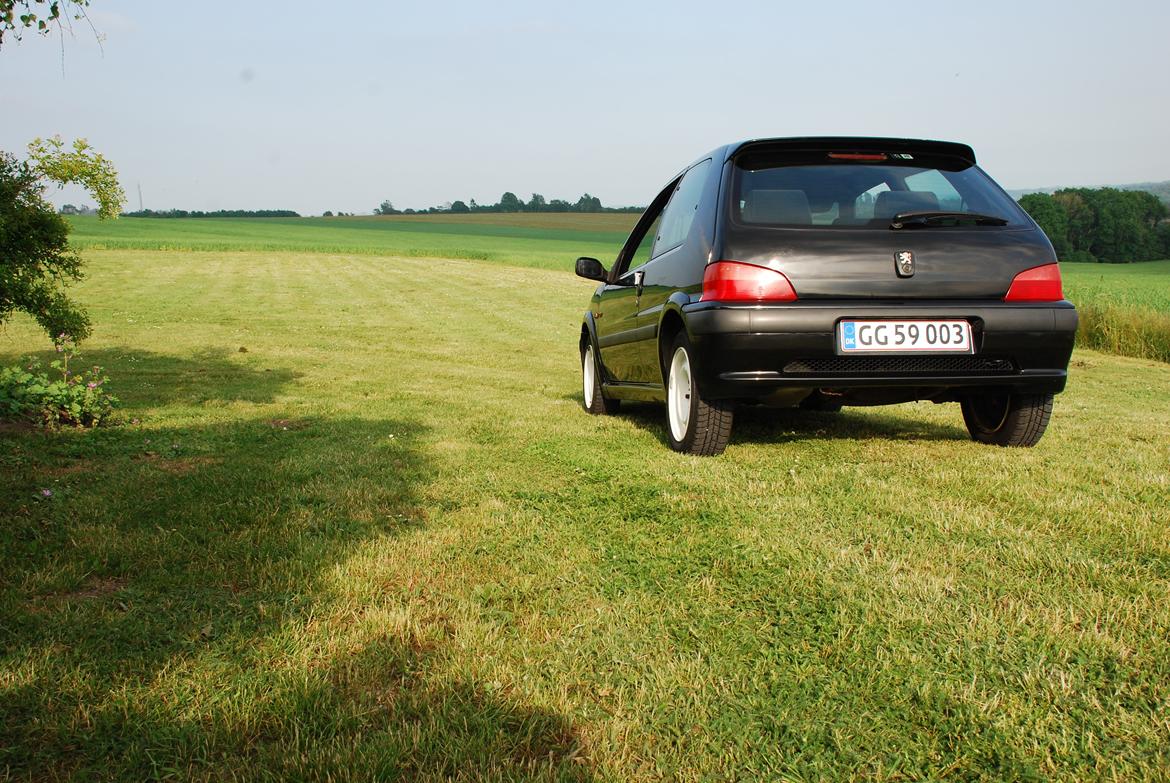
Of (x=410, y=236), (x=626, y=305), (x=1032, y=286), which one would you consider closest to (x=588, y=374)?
(x=626, y=305)

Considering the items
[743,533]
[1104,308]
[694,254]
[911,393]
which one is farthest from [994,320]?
[1104,308]

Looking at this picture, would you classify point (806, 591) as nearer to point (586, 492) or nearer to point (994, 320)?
point (586, 492)

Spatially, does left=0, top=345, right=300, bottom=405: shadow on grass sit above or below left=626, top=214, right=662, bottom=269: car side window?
below

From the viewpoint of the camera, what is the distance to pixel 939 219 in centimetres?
458

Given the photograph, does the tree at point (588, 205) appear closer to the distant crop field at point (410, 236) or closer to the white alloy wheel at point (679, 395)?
the distant crop field at point (410, 236)

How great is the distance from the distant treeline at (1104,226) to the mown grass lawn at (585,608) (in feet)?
242

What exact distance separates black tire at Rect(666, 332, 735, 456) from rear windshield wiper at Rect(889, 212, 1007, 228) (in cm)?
130

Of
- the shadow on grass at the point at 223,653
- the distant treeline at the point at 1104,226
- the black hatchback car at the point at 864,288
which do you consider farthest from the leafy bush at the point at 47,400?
the distant treeline at the point at 1104,226

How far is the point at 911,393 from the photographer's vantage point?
479 centimetres

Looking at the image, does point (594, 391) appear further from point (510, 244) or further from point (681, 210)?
point (510, 244)

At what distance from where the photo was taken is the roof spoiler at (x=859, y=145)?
487 cm

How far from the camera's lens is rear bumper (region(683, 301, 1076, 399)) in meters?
4.38

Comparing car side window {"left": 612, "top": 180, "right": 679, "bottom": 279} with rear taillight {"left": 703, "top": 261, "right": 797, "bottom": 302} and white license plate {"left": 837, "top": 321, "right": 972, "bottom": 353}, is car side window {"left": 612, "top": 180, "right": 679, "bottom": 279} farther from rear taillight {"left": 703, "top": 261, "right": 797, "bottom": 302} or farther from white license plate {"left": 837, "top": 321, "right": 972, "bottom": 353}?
white license plate {"left": 837, "top": 321, "right": 972, "bottom": 353}

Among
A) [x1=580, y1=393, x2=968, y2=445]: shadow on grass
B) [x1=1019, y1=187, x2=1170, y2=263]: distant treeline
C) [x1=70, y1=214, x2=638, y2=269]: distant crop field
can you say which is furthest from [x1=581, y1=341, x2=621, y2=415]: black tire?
[x1=1019, y1=187, x2=1170, y2=263]: distant treeline
